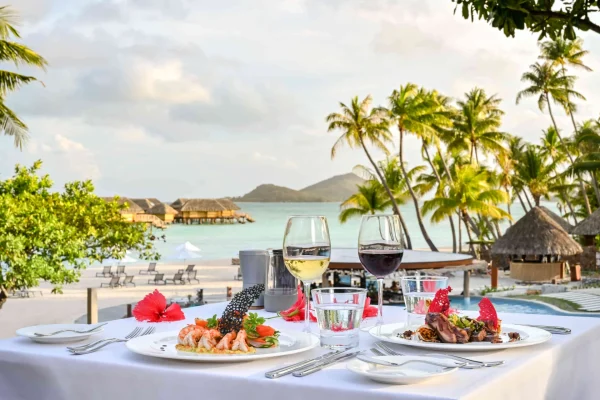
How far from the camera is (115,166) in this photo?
68.6 m

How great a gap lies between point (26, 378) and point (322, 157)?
2953 inches

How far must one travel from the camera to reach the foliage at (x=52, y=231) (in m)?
8.59

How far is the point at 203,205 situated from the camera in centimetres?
7381

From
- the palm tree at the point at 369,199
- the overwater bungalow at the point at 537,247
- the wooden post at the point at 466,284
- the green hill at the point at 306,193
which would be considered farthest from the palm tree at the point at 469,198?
the green hill at the point at 306,193

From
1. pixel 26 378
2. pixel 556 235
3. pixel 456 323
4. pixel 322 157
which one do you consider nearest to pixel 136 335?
pixel 26 378

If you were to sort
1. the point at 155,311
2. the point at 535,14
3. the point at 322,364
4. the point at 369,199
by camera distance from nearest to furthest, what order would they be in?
1. the point at 322,364
2. the point at 155,311
3. the point at 535,14
4. the point at 369,199

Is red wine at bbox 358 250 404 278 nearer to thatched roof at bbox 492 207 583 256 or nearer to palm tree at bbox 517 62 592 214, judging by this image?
thatched roof at bbox 492 207 583 256

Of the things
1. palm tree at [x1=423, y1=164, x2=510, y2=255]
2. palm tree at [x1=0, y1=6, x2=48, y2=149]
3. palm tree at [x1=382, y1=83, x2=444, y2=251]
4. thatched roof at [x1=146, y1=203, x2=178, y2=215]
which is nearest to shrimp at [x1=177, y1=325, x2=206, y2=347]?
palm tree at [x1=0, y1=6, x2=48, y2=149]

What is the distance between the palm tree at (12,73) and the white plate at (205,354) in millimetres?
13775

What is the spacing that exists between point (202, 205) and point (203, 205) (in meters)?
0.10

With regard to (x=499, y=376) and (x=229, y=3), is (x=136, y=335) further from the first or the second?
(x=229, y=3)

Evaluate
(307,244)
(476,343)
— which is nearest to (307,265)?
(307,244)

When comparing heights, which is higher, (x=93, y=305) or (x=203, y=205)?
(x=203, y=205)

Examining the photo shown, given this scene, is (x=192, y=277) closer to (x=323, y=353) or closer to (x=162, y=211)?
(x=323, y=353)
